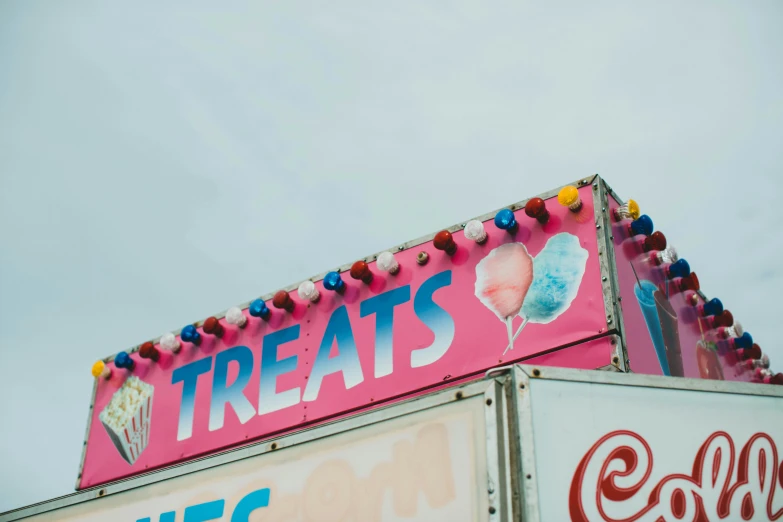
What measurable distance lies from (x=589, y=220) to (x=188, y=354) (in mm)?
4647

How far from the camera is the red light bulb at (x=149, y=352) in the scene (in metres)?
8.90

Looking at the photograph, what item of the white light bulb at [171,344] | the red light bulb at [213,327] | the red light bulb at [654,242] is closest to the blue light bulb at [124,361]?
the white light bulb at [171,344]

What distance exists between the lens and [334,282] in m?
7.54

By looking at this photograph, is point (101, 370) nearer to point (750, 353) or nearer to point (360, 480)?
point (360, 480)

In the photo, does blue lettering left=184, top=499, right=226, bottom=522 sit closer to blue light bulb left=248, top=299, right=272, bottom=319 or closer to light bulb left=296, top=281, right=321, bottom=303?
light bulb left=296, top=281, right=321, bottom=303

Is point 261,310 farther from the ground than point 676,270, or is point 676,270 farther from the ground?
point 261,310

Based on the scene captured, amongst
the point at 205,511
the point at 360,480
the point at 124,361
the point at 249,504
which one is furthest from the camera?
the point at 124,361

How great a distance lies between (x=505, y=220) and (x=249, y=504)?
353 centimetres

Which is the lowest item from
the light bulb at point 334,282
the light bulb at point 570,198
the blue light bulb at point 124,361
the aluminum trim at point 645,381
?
the aluminum trim at point 645,381

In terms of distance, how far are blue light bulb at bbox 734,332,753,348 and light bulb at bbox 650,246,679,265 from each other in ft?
6.22

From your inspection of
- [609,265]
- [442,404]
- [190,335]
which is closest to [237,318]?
[190,335]

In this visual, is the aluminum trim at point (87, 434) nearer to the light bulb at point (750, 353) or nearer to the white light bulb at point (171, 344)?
the white light bulb at point (171, 344)

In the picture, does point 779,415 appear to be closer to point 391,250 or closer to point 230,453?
point 230,453

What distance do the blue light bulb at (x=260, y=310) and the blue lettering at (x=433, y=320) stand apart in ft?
5.94
